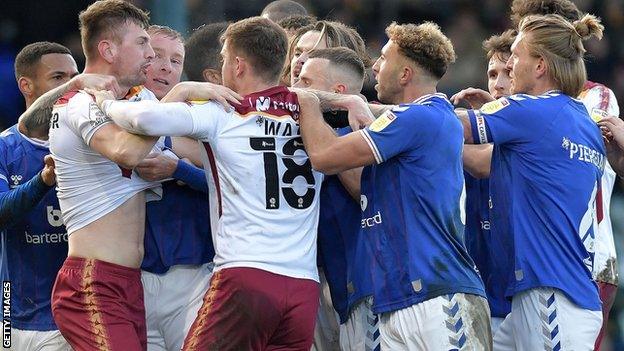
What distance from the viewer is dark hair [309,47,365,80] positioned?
8352 mm

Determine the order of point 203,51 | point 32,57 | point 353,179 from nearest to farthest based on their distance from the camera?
1. point 353,179
2. point 32,57
3. point 203,51

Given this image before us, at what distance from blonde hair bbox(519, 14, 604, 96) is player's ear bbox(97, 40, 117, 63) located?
2636 mm

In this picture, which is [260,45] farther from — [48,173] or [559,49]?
[559,49]

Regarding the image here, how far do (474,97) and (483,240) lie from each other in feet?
3.33

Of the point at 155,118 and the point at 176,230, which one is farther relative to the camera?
the point at 176,230

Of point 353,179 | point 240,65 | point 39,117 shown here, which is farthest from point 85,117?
point 353,179

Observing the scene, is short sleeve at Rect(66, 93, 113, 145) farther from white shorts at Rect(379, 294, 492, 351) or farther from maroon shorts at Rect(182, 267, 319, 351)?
white shorts at Rect(379, 294, 492, 351)

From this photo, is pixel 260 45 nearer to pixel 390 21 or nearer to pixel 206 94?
pixel 206 94

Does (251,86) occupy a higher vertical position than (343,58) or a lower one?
lower

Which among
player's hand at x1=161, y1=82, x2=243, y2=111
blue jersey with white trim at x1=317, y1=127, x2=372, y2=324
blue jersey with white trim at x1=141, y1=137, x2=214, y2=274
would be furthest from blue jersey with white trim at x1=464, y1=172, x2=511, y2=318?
player's hand at x1=161, y1=82, x2=243, y2=111

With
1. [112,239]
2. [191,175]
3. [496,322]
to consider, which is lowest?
[496,322]

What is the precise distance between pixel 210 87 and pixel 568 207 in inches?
95.4

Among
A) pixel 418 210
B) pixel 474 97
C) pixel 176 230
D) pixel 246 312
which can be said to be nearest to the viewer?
pixel 246 312

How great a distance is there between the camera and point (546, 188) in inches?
312
